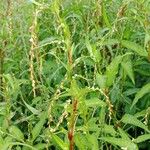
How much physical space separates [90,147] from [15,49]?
133 cm

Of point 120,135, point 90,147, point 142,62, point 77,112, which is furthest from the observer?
point 142,62

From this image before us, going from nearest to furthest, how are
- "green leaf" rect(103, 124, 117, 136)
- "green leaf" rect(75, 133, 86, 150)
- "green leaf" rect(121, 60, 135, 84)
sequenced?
"green leaf" rect(75, 133, 86, 150), "green leaf" rect(103, 124, 117, 136), "green leaf" rect(121, 60, 135, 84)

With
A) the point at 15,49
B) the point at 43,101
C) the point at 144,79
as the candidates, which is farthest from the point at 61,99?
the point at 15,49

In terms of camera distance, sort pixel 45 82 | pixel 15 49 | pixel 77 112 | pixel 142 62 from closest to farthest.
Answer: pixel 77 112, pixel 142 62, pixel 45 82, pixel 15 49

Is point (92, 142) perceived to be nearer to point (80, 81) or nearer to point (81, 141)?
point (81, 141)

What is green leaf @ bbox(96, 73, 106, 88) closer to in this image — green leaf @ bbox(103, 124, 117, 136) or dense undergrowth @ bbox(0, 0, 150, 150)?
dense undergrowth @ bbox(0, 0, 150, 150)

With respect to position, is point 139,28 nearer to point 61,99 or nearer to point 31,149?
point 61,99

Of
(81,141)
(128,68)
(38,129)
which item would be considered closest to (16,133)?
(38,129)

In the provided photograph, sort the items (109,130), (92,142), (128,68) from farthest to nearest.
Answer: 1. (128,68)
2. (109,130)
3. (92,142)

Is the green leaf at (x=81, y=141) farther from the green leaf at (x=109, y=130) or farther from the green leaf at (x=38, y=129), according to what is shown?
the green leaf at (x=38, y=129)

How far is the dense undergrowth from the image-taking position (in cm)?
165

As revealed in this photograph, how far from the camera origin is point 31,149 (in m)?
1.83

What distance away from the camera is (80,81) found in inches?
90.0

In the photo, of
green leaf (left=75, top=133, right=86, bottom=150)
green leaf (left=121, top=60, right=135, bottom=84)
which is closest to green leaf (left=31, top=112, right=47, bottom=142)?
green leaf (left=75, top=133, right=86, bottom=150)
